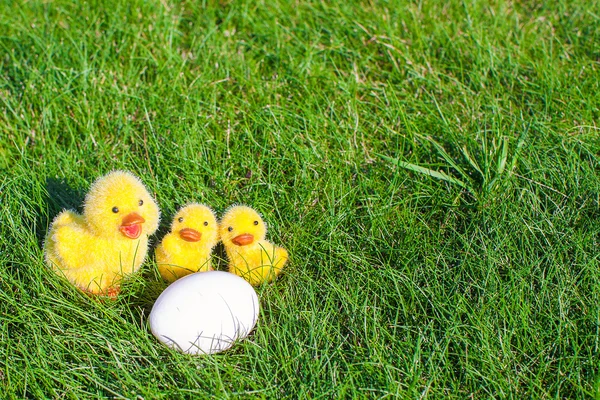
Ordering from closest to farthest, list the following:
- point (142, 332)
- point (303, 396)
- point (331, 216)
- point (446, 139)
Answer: point (303, 396) < point (142, 332) < point (331, 216) < point (446, 139)

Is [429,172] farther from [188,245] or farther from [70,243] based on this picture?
[70,243]

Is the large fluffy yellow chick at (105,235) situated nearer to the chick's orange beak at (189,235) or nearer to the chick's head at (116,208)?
the chick's head at (116,208)

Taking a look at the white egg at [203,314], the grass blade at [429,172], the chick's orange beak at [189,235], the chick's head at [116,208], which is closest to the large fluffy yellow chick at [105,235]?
the chick's head at [116,208]

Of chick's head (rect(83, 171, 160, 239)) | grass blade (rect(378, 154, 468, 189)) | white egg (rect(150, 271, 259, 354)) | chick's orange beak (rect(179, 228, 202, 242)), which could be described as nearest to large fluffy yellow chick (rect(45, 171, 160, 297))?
chick's head (rect(83, 171, 160, 239))

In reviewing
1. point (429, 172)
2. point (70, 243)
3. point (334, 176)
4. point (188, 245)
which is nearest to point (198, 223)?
point (188, 245)

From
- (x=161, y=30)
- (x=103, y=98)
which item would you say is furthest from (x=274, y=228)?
(x=161, y=30)

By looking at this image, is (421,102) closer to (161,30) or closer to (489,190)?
(489,190)
